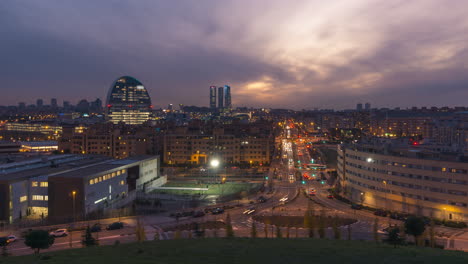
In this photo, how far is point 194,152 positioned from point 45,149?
21.9m

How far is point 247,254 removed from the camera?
26.8ft

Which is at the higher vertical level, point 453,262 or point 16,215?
point 453,262

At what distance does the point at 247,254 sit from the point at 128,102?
95.2 m

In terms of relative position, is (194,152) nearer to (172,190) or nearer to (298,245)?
(172,190)

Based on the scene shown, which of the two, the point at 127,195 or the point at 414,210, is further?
the point at 127,195

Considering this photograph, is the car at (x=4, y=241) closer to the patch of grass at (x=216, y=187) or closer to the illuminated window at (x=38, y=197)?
the illuminated window at (x=38, y=197)

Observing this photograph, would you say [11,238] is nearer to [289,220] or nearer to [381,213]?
[289,220]

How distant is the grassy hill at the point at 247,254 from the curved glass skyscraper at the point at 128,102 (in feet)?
293

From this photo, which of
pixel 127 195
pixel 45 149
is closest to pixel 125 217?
pixel 127 195

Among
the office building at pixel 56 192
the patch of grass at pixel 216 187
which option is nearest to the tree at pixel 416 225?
the office building at pixel 56 192

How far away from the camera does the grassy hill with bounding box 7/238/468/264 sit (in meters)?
7.58

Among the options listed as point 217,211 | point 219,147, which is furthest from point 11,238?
point 219,147

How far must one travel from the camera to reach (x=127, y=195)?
2258cm

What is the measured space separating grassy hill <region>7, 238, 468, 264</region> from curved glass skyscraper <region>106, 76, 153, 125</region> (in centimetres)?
8926
